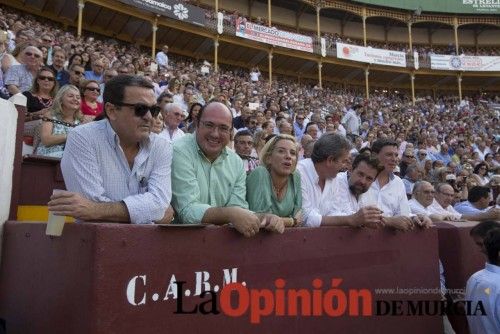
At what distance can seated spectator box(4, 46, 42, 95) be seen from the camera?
191 inches

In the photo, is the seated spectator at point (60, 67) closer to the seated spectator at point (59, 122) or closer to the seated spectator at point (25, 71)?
the seated spectator at point (25, 71)

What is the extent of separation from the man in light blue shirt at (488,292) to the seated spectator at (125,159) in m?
2.06

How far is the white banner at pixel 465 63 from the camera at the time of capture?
2923 cm

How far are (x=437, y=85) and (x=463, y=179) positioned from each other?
2621 centimetres

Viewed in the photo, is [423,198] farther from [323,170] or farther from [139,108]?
[139,108]

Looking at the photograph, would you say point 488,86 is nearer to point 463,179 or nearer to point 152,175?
point 463,179

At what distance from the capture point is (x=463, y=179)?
850cm

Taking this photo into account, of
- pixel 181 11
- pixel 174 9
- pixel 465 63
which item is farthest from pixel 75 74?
pixel 465 63

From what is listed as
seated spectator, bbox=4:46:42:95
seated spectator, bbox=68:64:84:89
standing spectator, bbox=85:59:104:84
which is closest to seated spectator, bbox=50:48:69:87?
seated spectator, bbox=68:64:84:89

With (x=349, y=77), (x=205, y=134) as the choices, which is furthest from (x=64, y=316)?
(x=349, y=77)

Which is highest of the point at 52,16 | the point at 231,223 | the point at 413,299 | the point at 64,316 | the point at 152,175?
the point at 52,16

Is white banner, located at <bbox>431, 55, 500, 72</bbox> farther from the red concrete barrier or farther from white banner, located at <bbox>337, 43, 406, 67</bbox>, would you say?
the red concrete barrier

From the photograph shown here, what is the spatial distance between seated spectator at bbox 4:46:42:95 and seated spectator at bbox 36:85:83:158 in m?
1.26

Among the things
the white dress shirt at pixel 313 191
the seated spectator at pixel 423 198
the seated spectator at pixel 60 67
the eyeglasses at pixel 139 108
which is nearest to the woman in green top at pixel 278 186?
the white dress shirt at pixel 313 191
